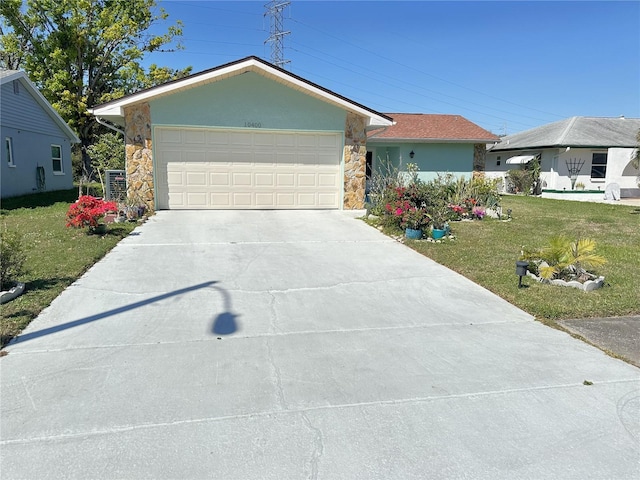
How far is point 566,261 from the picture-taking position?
626 centimetres

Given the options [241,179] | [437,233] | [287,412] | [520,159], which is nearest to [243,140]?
[241,179]

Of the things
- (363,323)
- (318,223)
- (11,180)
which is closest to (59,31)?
(11,180)

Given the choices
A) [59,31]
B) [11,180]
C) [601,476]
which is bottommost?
[601,476]

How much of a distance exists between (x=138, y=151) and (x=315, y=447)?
11651 millimetres

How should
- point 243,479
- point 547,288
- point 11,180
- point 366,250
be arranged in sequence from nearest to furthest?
point 243,479, point 547,288, point 366,250, point 11,180

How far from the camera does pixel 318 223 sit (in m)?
11.6

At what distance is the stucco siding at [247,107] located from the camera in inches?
492

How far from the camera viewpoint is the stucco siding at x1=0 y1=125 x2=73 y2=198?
16.6m

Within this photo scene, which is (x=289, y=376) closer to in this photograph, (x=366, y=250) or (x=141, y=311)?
(x=141, y=311)

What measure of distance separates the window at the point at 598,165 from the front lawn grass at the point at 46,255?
22794 mm

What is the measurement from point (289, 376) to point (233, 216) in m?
9.06

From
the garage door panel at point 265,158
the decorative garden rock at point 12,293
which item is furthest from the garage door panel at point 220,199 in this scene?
the decorative garden rock at point 12,293

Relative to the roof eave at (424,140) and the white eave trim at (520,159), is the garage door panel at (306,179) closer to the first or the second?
the roof eave at (424,140)

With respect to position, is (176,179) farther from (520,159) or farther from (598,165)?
(598,165)
